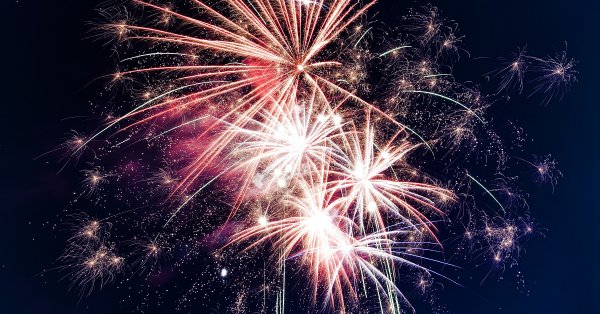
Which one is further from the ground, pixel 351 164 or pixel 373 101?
pixel 373 101

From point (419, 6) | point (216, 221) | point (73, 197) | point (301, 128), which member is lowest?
point (216, 221)

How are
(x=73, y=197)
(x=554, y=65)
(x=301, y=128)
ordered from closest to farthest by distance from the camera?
(x=301, y=128), (x=73, y=197), (x=554, y=65)

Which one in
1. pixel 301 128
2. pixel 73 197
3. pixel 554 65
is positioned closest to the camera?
pixel 301 128

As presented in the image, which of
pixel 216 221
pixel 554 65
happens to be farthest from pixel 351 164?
pixel 554 65

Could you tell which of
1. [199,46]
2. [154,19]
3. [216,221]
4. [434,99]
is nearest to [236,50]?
[199,46]

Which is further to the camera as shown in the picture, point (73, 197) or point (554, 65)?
point (554, 65)

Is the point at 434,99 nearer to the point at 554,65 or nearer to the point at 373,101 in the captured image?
the point at 373,101

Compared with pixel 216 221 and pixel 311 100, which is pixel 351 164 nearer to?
pixel 311 100
